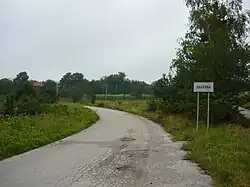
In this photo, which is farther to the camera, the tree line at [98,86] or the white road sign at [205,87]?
the tree line at [98,86]

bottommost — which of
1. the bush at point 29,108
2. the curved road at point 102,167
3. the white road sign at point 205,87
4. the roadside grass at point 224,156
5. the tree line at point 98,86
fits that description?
the curved road at point 102,167

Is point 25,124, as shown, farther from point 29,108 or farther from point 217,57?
point 217,57

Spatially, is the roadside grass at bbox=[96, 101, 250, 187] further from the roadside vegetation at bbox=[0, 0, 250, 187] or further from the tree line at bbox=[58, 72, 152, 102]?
the tree line at bbox=[58, 72, 152, 102]

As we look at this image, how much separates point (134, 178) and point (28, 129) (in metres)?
9.15

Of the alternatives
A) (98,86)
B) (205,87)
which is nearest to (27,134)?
(205,87)

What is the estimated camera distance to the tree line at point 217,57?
21547 millimetres

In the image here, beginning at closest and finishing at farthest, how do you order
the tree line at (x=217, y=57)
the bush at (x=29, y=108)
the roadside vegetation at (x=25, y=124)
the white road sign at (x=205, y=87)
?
the roadside vegetation at (x=25, y=124) → the white road sign at (x=205, y=87) → the tree line at (x=217, y=57) → the bush at (x=29, y=108)

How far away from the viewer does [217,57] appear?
21406 mm

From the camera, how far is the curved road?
8445mm

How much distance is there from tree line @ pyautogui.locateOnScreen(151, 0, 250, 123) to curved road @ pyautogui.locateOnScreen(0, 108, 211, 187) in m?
7.65

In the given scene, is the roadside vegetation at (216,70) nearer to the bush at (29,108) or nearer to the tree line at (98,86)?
the bush at (29,108)

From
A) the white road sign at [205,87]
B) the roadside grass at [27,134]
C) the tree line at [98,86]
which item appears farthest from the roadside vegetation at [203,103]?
the tree line at [98,86]

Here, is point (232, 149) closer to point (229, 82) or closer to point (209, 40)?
point (229, 82)

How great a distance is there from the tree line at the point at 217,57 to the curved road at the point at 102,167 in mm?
7646
